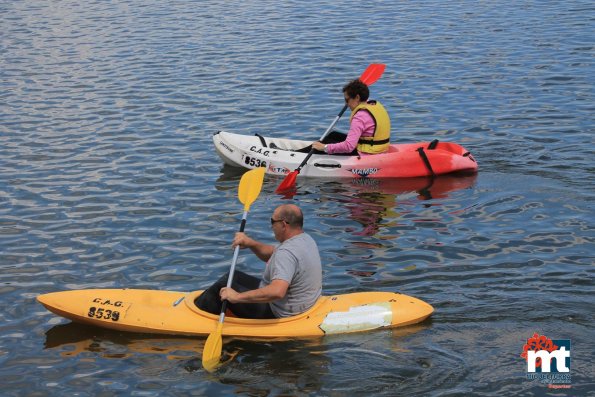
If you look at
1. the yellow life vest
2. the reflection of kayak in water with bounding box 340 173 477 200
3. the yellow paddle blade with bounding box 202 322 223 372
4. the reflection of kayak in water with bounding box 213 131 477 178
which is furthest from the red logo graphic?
the yellow life vest

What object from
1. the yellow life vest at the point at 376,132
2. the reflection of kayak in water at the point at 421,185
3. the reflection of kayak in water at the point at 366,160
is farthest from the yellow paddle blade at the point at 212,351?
the yellow life vest at the point at 376,132

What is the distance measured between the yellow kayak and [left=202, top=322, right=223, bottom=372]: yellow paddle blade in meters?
0.22

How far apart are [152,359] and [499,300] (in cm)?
326

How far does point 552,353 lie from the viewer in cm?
808

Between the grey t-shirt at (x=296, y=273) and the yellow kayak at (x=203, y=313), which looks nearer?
the grey t-shirt at (x=296, y=273)

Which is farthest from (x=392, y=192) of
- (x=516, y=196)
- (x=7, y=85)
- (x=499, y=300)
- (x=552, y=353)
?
(x=7, y=85)

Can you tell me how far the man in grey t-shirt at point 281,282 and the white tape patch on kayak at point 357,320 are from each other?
10.1 inches

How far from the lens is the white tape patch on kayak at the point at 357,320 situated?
344 inches

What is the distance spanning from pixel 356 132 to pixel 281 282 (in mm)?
5253
